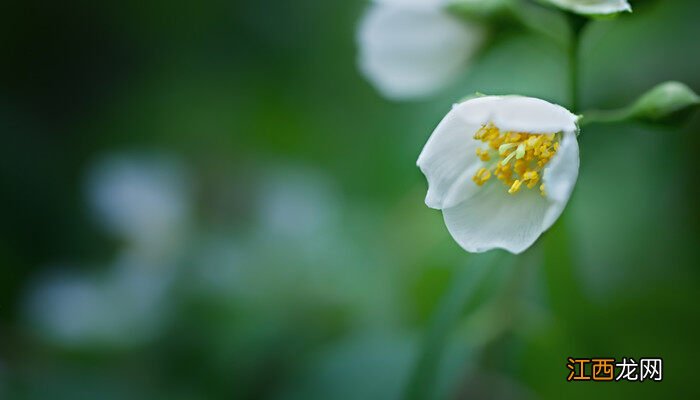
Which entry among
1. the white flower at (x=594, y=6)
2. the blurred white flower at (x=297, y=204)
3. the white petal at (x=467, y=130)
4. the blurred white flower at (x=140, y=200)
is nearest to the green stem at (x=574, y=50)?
the white flower at (x=594, y=6)

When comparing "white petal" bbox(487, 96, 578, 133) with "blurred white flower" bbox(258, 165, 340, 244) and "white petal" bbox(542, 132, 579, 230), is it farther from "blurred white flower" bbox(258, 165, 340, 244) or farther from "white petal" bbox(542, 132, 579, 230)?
"blurred white flower" bbox(258, 165, 340, 244)

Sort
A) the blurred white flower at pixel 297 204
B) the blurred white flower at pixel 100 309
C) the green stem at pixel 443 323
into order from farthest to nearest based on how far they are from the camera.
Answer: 1. the blurred white flower at pixel 297 204
2. the blurred white flower at pixel 100 309
3. the green stem at pixel 443 323

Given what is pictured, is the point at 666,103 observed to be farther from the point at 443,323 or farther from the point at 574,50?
the point at 443,323

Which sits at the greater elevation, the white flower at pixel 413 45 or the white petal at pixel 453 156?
the white flower at pixel 413 45

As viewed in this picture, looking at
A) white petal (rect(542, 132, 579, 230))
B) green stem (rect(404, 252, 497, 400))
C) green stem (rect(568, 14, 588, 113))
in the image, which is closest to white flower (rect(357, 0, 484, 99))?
green stem (rect(568, 14, 588, 113))

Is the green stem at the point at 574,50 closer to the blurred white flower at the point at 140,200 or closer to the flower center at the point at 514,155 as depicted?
the flower center at the point at 514,155

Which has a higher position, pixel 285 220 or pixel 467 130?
pixel 285 220

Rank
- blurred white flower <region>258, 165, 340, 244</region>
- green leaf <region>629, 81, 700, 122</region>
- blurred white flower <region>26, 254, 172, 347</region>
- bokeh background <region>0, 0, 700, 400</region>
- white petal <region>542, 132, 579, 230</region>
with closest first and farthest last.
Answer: white petal <region>542, 132, 579, 230</region> < green leaf <region>629, 81, 700, 122</region> < bokeh background <region>0, 0, 700, 400</region> < blurred white flower <region>26, 254, 172, 347</region> < blurred white flower <region>258, 165, 340, 244</region>

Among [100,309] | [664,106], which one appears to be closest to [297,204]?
[100,309]
